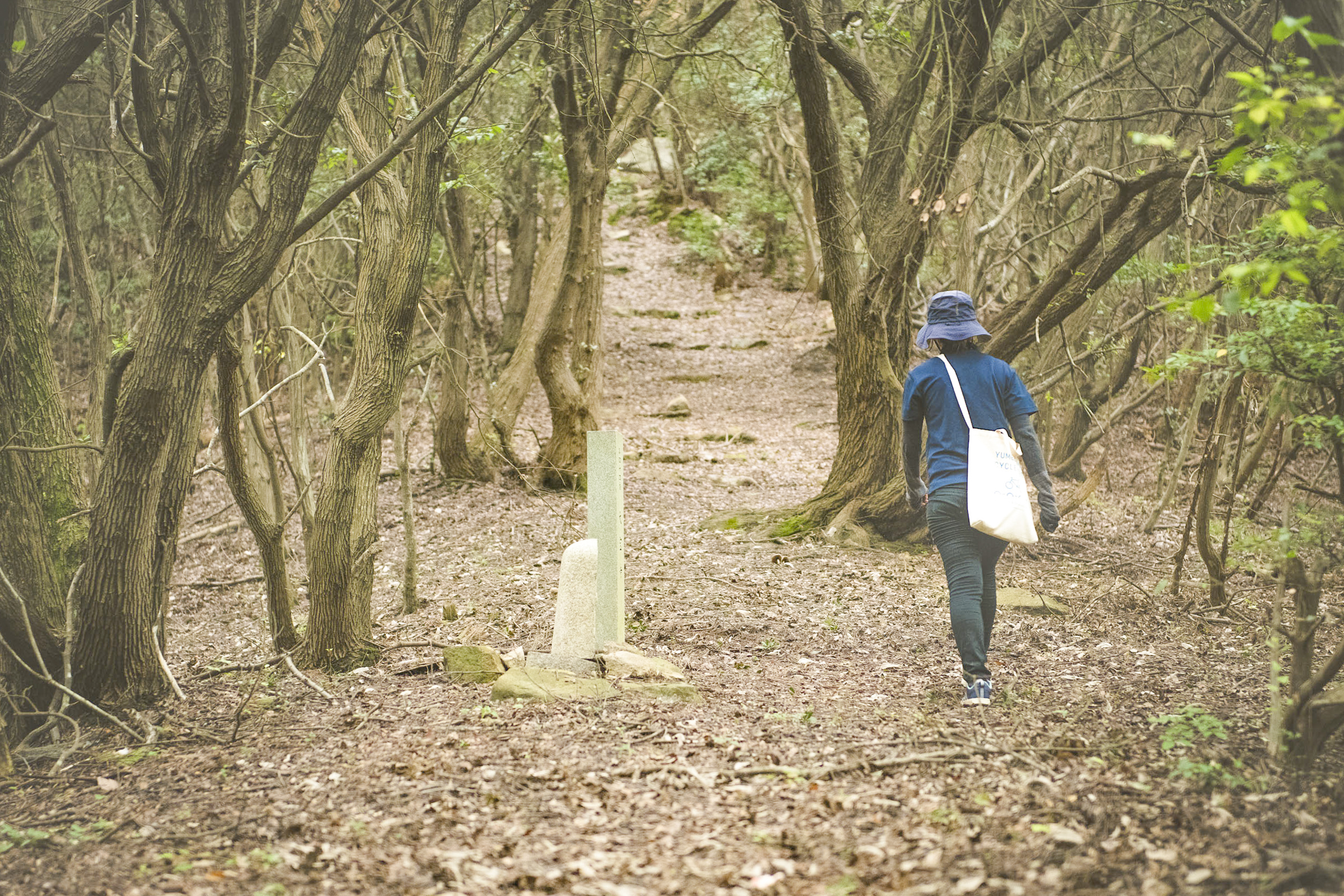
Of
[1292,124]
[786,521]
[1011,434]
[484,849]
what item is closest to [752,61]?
[786,521]

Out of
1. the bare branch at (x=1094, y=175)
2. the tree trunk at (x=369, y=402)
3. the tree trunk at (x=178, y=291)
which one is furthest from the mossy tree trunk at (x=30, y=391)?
the bare branch at (x=1094, y=175)

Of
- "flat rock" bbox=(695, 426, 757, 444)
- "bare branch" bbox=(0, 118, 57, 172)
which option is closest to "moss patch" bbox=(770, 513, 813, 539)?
"bare branch" bbox=(0, 118, 57, 172)

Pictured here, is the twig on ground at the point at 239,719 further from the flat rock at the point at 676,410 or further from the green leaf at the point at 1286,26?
the flat rock at the point at 676,410

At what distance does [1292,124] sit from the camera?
339 centimetres

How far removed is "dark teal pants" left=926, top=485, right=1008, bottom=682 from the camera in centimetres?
460

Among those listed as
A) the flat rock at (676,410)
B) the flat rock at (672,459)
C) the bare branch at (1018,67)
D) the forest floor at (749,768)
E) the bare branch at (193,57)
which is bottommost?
the forest floor at (749,768)

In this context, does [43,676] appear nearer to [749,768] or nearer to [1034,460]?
[749,768]

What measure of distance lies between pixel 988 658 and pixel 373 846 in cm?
380

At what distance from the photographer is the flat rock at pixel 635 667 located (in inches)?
206

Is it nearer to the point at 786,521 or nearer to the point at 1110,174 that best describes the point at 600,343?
the point at 786,521

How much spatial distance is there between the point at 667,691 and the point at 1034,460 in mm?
2229

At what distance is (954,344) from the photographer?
4797 millimetres

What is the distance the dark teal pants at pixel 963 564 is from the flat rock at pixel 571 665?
2013 millimetres

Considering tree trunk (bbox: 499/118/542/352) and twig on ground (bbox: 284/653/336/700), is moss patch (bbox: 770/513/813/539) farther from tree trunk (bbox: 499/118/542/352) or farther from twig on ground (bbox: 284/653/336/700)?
tree trunk (bbox: 499/118/542/352)
